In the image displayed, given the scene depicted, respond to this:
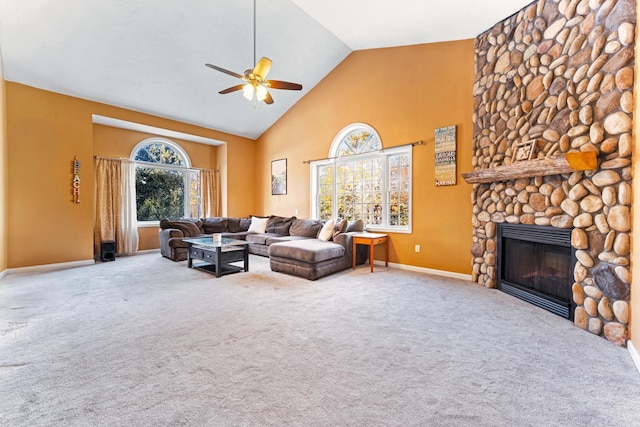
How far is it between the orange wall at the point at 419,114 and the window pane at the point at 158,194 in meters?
3.58

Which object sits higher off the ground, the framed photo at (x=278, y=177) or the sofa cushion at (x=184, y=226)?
the framed photo at (x=278, y=177)

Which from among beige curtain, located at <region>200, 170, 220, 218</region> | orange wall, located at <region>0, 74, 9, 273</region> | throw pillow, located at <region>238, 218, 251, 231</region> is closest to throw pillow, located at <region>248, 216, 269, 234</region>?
throw pillow, located at <region>238, 218, 251, 231</region>

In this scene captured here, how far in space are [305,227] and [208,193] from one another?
3.06 metres

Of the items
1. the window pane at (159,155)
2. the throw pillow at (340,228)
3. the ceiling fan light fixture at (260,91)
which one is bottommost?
the throw pillow at (340,228)

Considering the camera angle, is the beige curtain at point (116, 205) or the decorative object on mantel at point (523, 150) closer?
the decorative object on mantel at point (523, 150)

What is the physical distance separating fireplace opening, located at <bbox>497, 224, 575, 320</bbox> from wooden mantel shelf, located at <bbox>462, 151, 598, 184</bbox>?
0.61m

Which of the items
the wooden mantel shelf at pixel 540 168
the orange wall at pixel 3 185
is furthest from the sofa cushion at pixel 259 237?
the wooden mantel shelf at pixel 540 168

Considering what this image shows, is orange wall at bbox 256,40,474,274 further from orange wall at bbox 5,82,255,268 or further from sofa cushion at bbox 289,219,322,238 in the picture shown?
orange wall at bbox 5,82,255,268

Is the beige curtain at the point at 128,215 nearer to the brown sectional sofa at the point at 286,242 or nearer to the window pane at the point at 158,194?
the window pane at the point at 158,194

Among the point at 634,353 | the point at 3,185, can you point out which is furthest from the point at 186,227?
the point at 634,353

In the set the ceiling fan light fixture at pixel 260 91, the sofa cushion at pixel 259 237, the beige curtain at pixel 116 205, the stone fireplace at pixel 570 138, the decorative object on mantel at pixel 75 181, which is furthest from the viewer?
the sofa cushion at pixel 259 237

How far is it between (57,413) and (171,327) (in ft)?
3.57

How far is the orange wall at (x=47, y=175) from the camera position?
4578mm

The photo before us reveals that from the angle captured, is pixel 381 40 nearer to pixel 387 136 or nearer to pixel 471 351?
pixel 387 136
